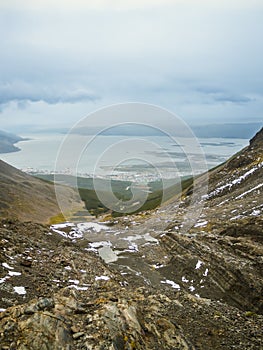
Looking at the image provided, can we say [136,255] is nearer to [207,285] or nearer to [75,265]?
[207,285]

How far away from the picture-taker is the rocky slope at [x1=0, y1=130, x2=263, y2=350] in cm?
1330

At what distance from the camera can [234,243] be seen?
3981cm

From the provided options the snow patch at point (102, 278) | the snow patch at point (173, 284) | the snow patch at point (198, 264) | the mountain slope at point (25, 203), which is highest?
the snow patch at point (102, 278)

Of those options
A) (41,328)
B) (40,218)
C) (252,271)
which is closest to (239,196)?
(252,271)

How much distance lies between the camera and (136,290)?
73.4ft

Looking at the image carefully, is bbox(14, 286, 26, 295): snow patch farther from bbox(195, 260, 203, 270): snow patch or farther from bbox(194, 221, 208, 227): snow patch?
bbox(194, 221, 208, 227): snow patch

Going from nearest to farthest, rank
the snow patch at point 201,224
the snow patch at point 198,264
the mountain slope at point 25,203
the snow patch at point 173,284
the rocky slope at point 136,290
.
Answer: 1. the rocky slope at point 136,290
2. the snow patch at point 173,284
3. the snow patch at point 198,264
4. the snow patch at point 201,224
5. the mountain slope at point 25,203

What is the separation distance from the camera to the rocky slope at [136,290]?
13305 millimetres

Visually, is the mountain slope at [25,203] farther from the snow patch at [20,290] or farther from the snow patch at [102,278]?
the snow patch at [20,290]

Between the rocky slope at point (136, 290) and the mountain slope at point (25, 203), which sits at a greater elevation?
the rocky slope at point (136, 290)

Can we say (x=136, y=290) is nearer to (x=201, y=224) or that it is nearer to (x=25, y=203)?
(x=201, y=224)

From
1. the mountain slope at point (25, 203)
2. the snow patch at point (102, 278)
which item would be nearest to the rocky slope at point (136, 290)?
the snow patch at point (102, 278)

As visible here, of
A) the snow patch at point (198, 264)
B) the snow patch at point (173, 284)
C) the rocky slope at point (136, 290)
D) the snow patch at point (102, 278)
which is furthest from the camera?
the snow patch at point (198, 264)

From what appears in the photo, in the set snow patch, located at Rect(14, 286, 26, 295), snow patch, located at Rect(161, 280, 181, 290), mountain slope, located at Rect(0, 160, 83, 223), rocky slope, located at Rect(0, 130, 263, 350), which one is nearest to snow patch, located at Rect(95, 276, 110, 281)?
rocky slope, located at Rect(0, 130, 263, 350)
